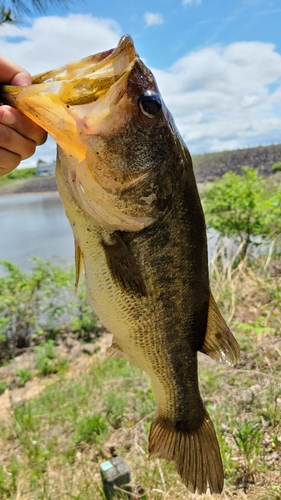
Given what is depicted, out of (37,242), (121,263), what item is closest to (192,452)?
(121,263)

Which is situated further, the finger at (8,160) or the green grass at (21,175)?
the green grass at (21,175)

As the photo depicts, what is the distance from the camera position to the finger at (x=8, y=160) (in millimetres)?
1737

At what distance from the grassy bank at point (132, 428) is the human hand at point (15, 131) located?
Result: 2.43 metres

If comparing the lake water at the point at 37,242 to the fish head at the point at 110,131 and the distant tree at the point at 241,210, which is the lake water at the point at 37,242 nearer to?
the distant tree at the point at 241,210

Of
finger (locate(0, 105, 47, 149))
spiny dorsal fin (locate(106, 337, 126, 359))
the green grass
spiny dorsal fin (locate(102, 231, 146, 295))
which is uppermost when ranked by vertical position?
the green grass

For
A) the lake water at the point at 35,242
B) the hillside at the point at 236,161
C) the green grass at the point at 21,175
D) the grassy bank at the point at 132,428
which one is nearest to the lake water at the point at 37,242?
the lake water at the point at 35,242

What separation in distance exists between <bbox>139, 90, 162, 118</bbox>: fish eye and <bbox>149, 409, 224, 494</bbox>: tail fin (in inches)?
60.7

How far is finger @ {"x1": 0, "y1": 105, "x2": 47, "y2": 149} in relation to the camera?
1.57m

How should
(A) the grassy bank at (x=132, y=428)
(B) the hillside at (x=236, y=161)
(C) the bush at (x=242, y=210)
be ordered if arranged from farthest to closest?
(B) the hillside at (x=236, y=161) < (C) the bush at (x=242, y=210) < (A) the grassy bank at (x=132, y=428)

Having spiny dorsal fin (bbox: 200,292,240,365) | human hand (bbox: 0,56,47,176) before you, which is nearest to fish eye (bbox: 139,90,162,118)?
human hand (bbox: 0,56,47,176)

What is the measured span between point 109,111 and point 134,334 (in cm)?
99

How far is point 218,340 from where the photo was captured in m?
2.01

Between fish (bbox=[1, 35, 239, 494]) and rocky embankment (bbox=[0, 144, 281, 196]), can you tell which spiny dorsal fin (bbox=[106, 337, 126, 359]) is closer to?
fish (bbox=[1, 35, 239, 494])

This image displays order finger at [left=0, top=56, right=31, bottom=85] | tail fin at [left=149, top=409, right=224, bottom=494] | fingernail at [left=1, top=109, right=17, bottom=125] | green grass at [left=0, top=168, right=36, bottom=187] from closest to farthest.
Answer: fingernail at [left=1, top=109, right=17, bottom=125] < finger at [left=0, top=56, right=31, bottom=85] < tail fin at [left=149, top=409, right=224, bottom=494] < green grass at [left=0, top=168, right=36, bottom=187]
